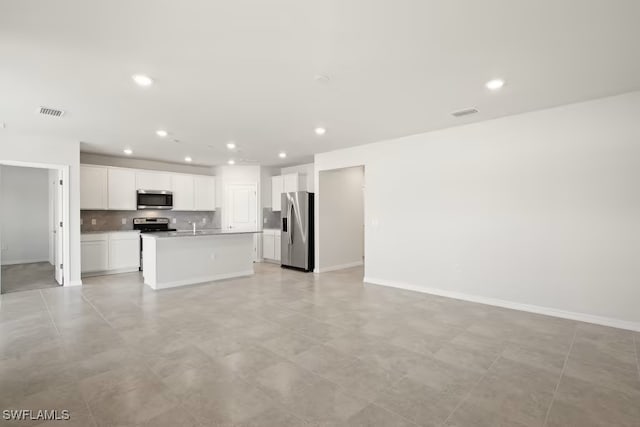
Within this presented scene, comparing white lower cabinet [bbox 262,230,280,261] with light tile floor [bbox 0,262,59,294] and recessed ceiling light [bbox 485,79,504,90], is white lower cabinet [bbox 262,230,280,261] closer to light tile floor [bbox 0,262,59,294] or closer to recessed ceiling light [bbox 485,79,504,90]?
light tile floor [bbox 0,262,59,294]

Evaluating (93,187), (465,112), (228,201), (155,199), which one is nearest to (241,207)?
(228,201)

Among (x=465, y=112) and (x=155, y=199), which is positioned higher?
(x=465, y=112)

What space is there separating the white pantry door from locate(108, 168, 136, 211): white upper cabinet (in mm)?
2297

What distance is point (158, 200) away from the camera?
24.8ft

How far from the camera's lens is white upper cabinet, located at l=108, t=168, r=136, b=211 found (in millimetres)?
6902

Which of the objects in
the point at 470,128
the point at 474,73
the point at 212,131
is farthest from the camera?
the point at 212,131

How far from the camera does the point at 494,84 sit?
322 centimetres

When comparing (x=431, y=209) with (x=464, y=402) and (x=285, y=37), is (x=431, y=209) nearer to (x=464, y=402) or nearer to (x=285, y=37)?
(x=464, y=402)

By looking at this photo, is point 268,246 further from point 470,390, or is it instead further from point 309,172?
point 470,390

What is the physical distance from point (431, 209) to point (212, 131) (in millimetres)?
3914

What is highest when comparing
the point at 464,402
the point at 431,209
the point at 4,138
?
the point at 4,138

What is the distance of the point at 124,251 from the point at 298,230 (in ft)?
12.9

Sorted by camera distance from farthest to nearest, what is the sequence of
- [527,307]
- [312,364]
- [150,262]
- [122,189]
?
[122,189]
[150,262]
[527,307]
[312,364]

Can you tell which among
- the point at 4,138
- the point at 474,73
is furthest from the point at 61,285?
the point at 474,73
